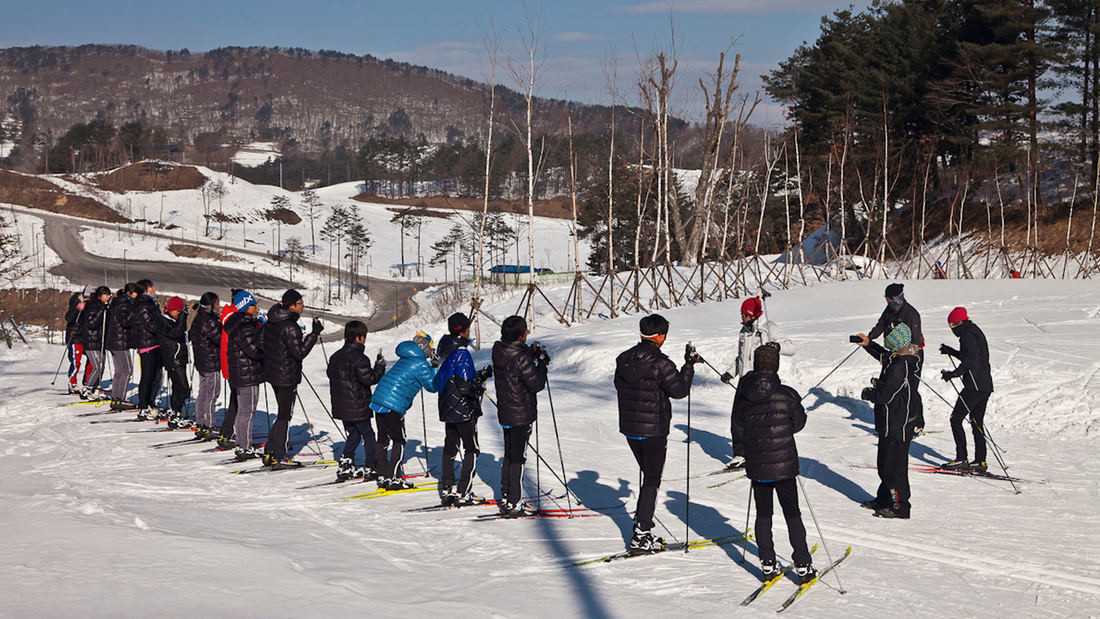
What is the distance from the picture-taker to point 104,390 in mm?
15453

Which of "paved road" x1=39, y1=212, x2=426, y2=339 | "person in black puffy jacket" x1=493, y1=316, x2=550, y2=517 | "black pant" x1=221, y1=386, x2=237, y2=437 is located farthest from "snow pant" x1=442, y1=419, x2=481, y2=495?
"paved road" x1=39, y1=212, x2=426, y2=339

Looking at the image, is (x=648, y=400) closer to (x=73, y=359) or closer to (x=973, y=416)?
(x=973, y=416)

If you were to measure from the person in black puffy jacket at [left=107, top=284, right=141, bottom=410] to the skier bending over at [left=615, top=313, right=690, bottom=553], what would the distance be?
325 inches

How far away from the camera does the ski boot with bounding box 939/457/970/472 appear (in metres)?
9.81

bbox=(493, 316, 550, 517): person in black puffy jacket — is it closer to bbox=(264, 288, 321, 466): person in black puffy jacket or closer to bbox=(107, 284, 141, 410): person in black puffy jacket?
bbox=(264, 288, 321, 466): person in black puffy jacket

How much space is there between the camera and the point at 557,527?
7.54 m

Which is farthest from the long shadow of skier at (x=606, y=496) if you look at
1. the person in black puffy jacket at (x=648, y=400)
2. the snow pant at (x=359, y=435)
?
the snow pant at (x=359, y=435)

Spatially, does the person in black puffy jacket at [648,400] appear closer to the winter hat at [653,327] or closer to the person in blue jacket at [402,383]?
the winter hat at [653,327]

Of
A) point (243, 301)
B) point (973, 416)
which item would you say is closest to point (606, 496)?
point (973, 416)

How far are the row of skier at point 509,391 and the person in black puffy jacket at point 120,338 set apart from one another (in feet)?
0.18

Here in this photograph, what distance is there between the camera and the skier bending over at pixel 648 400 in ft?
21.2

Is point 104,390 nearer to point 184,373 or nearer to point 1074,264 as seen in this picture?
Answer: point 184,373

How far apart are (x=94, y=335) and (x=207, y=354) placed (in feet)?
13.2

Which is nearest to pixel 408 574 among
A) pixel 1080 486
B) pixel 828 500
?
pixel 828 500
